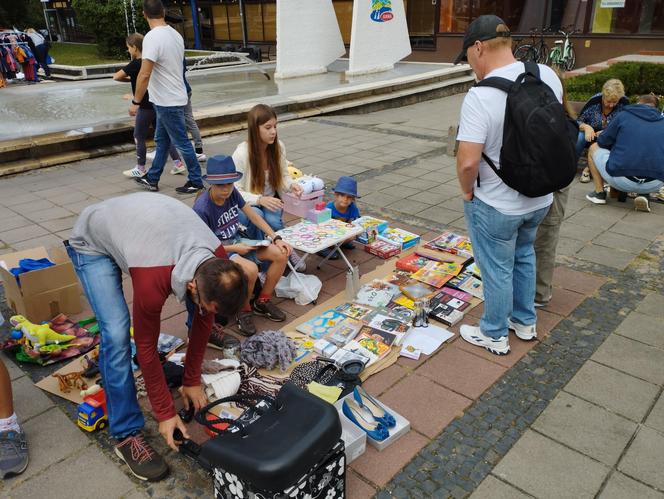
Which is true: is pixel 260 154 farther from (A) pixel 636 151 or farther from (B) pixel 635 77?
(B) pixel 635 77

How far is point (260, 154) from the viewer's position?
414 centimetres

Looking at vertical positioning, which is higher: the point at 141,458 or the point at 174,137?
the point at 174,137

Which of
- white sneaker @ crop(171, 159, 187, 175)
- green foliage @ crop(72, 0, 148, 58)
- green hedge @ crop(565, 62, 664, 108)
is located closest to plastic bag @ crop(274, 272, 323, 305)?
white sneaker @ crop(171, 159, 187, 175)

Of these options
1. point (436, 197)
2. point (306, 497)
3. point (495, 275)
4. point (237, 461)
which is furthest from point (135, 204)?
point (436, 197)

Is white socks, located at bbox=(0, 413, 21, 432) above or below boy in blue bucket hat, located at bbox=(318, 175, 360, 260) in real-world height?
below

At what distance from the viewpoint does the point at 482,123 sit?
274cm

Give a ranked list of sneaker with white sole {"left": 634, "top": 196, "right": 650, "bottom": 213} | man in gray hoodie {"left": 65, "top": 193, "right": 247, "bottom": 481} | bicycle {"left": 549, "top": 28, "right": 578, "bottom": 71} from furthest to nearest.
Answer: bicycle {"left": 549, "top": 28, "right": 578, "bottom": 71}
sneaker with white sole {"left": 634, "top": 196, "right": 650, "bottom": 213}
man in gray hoodie {"left": 65, "top": 193, "right": 247, "bottom": 481}

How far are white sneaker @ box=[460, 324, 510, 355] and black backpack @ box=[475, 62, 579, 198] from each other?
1023 mm

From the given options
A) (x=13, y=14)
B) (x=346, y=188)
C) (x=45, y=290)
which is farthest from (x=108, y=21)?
(x=45, y=290)

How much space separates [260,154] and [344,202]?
2.84 ft

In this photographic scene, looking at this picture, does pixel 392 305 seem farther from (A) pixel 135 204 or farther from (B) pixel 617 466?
(A) pixel 135 204

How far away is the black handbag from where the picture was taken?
1.87 meters

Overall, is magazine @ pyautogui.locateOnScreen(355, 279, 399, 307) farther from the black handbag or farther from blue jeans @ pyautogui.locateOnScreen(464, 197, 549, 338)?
the black handbag

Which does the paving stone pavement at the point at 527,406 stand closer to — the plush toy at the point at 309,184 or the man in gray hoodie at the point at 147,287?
the man in gray hoodie at the point at 147,287
